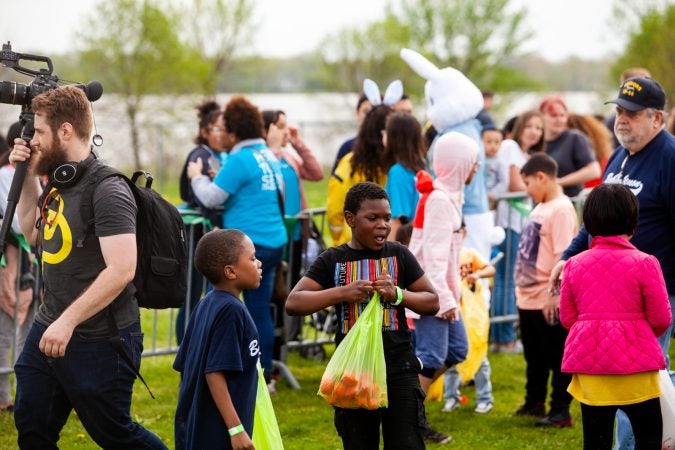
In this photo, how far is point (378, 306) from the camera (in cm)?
498

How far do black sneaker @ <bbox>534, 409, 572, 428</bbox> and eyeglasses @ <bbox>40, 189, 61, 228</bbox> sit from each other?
3.81 meters

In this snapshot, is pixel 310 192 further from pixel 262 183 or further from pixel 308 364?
pixel 262 183

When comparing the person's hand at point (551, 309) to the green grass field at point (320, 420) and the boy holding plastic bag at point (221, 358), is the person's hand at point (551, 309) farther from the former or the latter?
the boy holding plastic bag at point (221, 358)

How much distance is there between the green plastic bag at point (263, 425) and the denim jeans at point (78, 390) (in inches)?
21.9

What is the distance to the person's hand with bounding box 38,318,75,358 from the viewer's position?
448cm

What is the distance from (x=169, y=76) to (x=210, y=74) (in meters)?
3.82

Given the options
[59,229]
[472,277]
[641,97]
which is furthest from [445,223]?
[59,229]

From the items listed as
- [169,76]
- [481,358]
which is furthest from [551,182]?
[169,76]

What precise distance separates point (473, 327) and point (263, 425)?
2.98 m

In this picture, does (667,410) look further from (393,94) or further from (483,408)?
(393,94)

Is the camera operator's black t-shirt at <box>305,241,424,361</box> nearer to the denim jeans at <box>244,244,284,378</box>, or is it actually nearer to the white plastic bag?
the white plastic bag

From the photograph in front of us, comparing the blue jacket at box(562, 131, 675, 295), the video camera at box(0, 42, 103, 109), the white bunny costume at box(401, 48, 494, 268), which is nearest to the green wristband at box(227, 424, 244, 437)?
the video camera at box(0, 42, 103, 109)

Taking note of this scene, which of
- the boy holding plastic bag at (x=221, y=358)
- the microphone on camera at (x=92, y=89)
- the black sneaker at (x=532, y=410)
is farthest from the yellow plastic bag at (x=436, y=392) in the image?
the microphone on camera at (x=92, y=89)

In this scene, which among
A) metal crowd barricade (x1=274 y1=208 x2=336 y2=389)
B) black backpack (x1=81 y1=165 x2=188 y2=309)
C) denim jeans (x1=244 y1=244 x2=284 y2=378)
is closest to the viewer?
black backpack (x1=81 y1=165 x2=188 y2=309)
